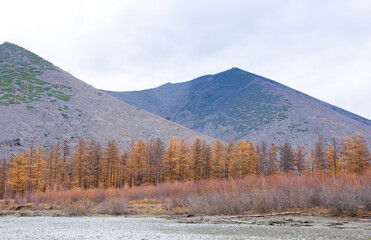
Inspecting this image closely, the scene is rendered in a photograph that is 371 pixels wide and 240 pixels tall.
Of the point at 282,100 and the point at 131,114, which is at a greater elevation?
the point at 282,100

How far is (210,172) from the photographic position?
57875 millimetres

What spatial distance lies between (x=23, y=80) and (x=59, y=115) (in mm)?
39622

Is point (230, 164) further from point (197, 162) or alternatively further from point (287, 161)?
point (287, 161)

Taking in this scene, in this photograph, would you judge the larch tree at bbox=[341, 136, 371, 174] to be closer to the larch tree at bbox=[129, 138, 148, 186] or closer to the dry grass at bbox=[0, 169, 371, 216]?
the dry grass at bbox=[0, 169, 371, 216]

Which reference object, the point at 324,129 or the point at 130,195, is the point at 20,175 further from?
the point at 324,129

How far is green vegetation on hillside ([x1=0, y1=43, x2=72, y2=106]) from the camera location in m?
99.5

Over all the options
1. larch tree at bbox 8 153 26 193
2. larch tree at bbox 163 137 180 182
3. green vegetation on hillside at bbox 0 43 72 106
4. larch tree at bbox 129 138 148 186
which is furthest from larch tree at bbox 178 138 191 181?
green vegetation on hillside at bbox 0 43 72 106

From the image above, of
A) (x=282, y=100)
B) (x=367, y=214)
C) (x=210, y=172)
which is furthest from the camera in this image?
(x=282, y=100)

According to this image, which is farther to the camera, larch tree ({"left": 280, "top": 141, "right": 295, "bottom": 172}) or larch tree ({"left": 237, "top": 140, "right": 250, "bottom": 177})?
larch tree ({"left": 280, "top": 141, "right": 295, "bottom": 172})

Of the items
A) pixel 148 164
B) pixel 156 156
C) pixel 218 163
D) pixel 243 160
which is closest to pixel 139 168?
pixel 148 164

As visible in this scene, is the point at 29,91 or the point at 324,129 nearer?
the point at 29,91

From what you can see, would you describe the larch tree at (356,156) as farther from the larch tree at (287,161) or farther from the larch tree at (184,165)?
the larch tree at (184,165)

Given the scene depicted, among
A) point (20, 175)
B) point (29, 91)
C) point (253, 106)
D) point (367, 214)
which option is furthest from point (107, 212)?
point (253, 106)

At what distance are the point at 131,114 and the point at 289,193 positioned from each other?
320 feet
